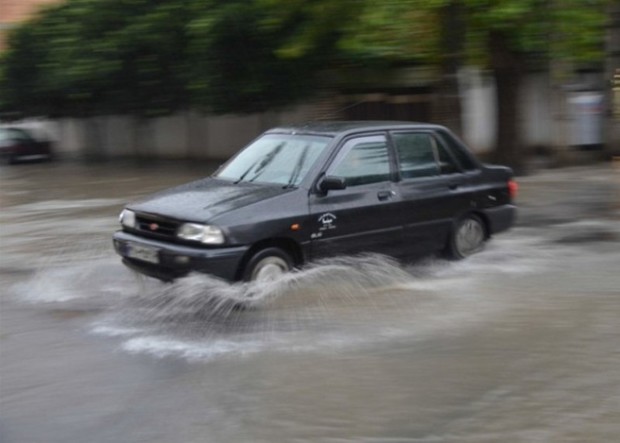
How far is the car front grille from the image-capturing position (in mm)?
8086

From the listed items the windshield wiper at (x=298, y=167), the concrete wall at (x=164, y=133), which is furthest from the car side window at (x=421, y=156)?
the concrete wall at (x=164, y=133)

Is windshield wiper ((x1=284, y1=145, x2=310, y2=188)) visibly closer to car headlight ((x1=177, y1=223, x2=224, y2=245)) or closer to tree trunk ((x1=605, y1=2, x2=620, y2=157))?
car headlight ((x1=177, y1=223, x2=224, y2=245))

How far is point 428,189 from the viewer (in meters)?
9.55

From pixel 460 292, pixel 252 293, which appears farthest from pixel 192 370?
pixel 460 292

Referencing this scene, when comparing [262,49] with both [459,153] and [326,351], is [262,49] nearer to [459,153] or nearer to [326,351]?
[459,153]

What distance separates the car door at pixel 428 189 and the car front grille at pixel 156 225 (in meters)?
2.36

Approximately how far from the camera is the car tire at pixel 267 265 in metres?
8.09

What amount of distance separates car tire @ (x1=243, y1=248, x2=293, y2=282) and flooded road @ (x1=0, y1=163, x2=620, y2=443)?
102 millimetres

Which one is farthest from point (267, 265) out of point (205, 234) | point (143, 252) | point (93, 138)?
point (93, 138)

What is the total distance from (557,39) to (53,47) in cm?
1543

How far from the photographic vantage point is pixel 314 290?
8.41 meters

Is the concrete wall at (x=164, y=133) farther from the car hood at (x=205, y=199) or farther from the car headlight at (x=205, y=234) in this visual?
the car headlight at (x=205, y=234)

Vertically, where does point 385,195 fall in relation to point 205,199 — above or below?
below

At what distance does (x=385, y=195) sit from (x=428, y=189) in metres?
0.66
